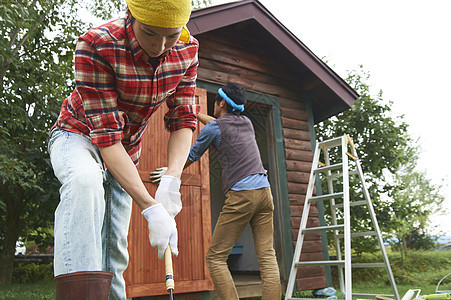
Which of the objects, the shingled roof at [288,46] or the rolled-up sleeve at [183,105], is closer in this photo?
the rolled-up sleeve at [183,105]

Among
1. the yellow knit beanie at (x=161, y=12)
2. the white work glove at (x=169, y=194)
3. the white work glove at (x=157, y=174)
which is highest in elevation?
the yellow knit beanie at (x=161, y=12)

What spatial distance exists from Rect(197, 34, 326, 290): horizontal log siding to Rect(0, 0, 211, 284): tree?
2405mm

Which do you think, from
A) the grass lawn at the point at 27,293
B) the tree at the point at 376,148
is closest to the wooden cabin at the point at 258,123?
the grass lawn at the point at 27,293

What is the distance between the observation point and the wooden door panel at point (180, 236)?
294 cm

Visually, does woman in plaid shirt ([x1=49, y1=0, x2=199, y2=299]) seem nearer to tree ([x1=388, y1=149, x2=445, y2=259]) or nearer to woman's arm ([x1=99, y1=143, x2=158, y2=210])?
woman's arm ([x1=99, y1=143, x2=158, y2=210])

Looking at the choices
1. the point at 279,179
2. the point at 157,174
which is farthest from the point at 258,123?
the point at 157,174

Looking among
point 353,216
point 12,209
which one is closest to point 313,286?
point 353,216

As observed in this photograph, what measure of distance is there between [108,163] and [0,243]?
32.2ft

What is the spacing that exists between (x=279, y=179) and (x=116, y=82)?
3071 millimetres

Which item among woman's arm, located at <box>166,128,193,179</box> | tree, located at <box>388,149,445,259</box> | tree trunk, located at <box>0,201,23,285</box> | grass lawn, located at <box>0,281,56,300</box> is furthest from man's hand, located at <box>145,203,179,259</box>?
tree, located at <box>388,149,445,259</box>

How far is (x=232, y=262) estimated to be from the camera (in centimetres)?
589

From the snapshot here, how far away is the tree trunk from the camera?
770 centimetres

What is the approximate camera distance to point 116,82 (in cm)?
142

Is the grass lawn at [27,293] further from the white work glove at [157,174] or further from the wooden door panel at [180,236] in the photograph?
the white work glove at [157,174]
